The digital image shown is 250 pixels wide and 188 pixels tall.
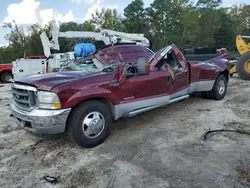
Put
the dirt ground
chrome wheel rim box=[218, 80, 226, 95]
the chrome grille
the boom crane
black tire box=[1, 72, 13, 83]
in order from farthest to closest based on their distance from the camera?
black tire box=[1, 72, 13, 83] < the boom crane < chrome wheel rim box=[218, 80, 226, 95] < the chrome grille < the dirt ground

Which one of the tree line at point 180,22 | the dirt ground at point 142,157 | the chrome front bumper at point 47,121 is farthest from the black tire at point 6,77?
the tree line at point 180,22

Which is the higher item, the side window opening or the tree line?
the tree line

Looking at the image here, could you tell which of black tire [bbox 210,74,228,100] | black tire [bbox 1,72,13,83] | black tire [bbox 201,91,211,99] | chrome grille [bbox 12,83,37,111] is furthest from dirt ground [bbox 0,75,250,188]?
black tire [bbox 1,72,13,83]

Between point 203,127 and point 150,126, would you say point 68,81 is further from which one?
point 203,127

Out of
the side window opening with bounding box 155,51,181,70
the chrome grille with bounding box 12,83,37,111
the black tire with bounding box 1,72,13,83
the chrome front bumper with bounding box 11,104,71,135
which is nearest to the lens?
the chrome front bumper with bounding box 11,104,71,135

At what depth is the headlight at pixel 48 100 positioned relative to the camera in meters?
3.29

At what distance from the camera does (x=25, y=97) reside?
3.59 metres

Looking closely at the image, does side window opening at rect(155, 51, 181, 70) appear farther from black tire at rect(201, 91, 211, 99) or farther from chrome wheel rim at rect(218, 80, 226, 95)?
chrome wheel rim at rect(218, 80, 226, 95)

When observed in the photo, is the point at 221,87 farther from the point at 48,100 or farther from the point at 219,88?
the point at 48,100

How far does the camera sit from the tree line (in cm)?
4406

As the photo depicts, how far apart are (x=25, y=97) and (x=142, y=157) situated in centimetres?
200

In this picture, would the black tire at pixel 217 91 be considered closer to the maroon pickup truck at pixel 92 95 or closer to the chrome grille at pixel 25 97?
the maroon pickup truck at pixel 92 95

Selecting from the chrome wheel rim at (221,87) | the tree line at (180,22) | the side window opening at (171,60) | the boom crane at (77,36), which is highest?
the tree line at (180,22)

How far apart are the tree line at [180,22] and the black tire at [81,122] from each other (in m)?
38.5
